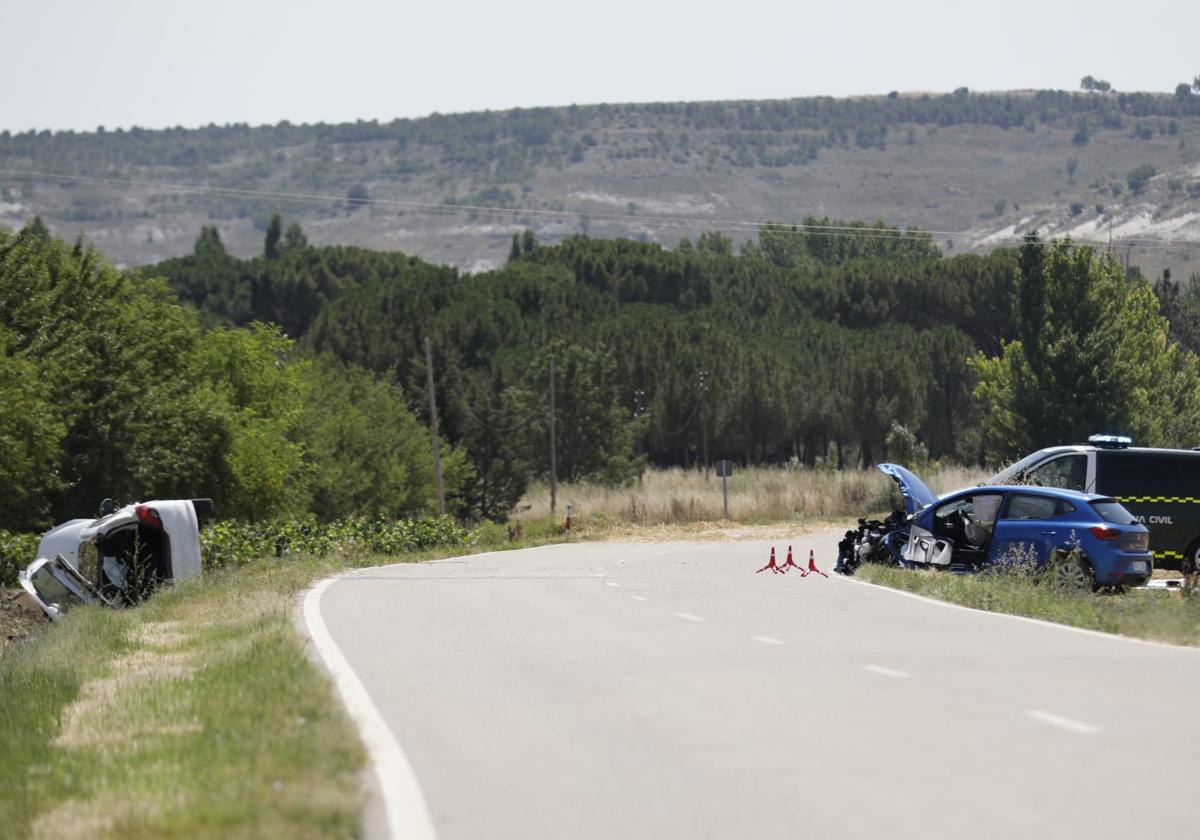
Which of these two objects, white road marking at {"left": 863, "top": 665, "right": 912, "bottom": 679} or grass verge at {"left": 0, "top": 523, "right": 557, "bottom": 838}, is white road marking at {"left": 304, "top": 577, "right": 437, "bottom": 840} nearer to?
grass verge at {"left": 0, "top": 523, "right": 557, "bottom": 838}

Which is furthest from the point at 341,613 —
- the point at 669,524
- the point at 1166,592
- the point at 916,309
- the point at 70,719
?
the point at 916,309

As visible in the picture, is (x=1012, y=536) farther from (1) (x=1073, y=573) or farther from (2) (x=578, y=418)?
(2) (x=578, y=418)

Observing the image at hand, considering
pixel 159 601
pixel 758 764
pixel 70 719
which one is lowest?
pixel 159 601

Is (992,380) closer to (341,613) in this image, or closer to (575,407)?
(575,407)

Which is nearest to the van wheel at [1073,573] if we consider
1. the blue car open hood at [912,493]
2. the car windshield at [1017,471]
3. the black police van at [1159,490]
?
the blue car open hood at [912,493]

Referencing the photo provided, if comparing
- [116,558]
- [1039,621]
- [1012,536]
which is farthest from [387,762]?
[116,558]

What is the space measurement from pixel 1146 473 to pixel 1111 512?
181 inches

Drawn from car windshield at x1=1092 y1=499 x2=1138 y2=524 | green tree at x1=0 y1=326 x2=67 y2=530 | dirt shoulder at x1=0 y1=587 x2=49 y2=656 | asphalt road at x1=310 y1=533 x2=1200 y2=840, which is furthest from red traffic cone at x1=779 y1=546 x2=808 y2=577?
green tree at x1=0 y1=326 x2=67 y2=530

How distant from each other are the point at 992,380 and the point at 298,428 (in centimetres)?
3195

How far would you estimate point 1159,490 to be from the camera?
84.0 ft

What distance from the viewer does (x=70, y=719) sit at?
11867 millimetres

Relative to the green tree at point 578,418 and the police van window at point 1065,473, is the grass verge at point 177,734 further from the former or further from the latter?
the green tree at point 578,418

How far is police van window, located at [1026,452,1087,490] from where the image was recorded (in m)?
26.3

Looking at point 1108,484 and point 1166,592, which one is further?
point 1108,484
